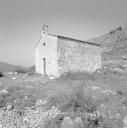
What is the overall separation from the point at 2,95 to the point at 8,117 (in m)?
1.81

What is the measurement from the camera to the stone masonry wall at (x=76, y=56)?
43.7ft

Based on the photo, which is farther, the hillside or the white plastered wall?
the hillside

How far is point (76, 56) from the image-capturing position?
48.1ft

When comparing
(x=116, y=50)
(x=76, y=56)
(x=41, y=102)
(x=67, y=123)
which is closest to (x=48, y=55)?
(x=76, y=56)

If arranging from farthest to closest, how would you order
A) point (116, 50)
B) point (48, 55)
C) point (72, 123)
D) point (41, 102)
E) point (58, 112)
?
point (116, 50), point (48, 55), point (41, 102), point (58, 112), point (72, 123)

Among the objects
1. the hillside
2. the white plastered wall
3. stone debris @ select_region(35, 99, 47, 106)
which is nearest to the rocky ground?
stone debris @ select_region(35, 99, 47, 106)

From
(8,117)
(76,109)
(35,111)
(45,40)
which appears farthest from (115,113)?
(45,40)

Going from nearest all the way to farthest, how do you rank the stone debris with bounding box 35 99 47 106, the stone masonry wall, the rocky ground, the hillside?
the rocky ground, the stone debris with bounding box 35 99 47 106, the stone masonry wall, the hillside

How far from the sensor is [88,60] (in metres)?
16.2

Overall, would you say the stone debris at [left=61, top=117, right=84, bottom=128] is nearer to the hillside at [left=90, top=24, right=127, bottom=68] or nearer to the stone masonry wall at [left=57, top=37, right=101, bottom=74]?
the stone masonry wall at [left=57, top=37, right=101, bottom=74]

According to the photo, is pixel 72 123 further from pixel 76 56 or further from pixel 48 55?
pixel 76 56

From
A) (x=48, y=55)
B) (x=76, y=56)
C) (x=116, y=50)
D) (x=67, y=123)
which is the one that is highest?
(x=116, y=50)

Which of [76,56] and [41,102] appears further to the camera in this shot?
[76,56]

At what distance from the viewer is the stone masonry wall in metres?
13.3
